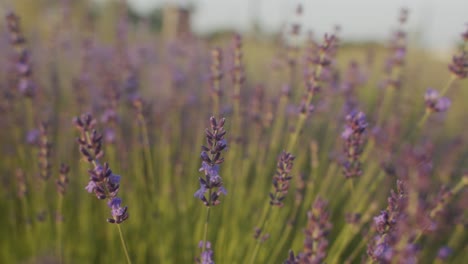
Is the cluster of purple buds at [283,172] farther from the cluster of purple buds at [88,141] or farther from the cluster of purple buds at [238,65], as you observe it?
the cluster of purple buds at [238,65]

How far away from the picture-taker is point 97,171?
1271 millimetres

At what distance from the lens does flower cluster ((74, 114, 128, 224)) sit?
1.28 meters

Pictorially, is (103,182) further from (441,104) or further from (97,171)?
(441,104)

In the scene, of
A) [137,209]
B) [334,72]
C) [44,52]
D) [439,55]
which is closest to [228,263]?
[137,209]

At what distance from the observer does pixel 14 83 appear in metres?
2.92

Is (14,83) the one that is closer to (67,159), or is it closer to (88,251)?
(67,159)

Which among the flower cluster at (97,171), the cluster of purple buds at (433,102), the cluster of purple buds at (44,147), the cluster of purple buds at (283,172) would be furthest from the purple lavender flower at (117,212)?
the cluster of purple buds at (433,102)

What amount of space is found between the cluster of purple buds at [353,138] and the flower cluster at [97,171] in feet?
3.22

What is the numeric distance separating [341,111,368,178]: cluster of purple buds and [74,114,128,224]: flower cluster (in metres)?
0.98

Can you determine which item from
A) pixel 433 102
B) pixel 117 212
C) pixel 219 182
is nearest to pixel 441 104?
pixel 433 102

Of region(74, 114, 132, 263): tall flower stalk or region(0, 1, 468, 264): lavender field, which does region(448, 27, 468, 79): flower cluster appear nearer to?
region(0, 1, 468, 264): lavender field

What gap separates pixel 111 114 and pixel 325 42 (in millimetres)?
1419

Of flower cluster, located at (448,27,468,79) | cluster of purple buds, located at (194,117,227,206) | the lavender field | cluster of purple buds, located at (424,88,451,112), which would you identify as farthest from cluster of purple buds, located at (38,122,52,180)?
flower cluster, located at (448,27,468,79)

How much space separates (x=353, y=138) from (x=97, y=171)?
→ 110 centimetres
